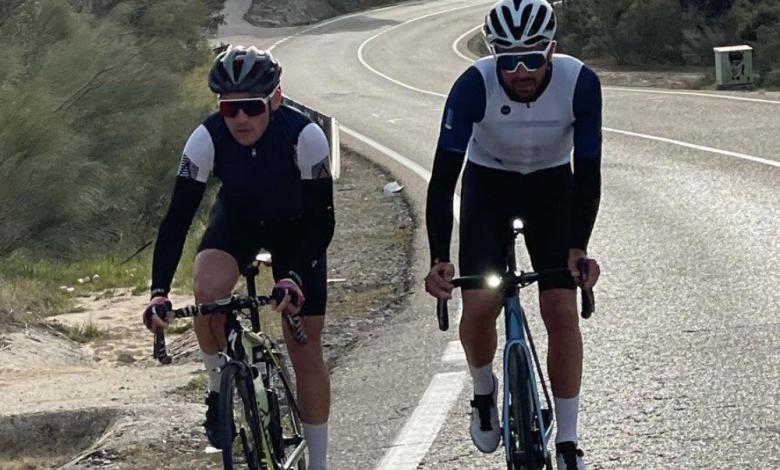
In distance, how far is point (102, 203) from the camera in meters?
18.0

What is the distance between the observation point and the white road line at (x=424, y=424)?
622cm

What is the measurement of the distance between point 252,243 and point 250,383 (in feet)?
2.04

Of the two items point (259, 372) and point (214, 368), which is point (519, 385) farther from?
point (214, 368)

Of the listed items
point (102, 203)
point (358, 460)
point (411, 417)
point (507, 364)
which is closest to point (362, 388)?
point (411, 417)

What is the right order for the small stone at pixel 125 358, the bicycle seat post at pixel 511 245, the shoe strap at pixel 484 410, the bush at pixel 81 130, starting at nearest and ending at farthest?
the bicycle seat post at pixel 511 245, the shoe strap at pixel 484 410, the small stone at pixel 125 358, the bush at pixel 81 130

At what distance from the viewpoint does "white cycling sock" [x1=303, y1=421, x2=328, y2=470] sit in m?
5.40

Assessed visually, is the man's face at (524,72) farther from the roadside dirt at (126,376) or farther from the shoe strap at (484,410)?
the roadside dirt at (126,376)

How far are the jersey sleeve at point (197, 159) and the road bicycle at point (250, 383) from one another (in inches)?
15.3

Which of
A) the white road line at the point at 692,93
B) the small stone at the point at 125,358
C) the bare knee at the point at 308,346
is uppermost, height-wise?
the bare knee at the point at 308,346

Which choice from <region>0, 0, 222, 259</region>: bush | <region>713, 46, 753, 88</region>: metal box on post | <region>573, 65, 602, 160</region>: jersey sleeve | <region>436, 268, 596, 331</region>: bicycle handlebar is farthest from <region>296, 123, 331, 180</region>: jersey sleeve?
<region>713, 46, 753, 88</region>: metal box on post

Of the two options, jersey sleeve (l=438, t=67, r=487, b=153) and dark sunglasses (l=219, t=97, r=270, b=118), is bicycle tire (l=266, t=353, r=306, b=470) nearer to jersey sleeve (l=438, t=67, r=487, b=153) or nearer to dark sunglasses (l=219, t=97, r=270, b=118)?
dark sunglasses (l=219, t=97, r=270, b=118)

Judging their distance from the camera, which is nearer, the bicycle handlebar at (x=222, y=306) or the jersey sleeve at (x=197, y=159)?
the bicycle handlebar at (x=222, y=306)

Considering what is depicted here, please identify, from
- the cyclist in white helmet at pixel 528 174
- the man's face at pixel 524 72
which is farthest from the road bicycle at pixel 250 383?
the man's face at pixel 524 72

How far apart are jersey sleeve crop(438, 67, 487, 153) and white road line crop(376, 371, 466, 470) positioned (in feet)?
5.38
